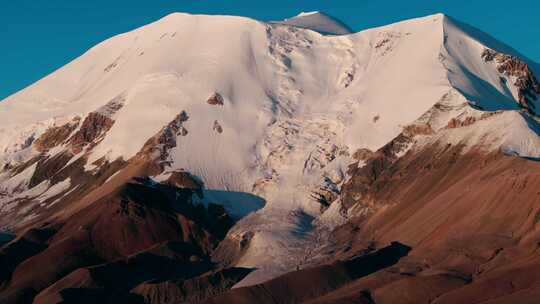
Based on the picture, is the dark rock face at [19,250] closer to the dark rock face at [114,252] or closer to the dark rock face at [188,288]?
the dark rock face at [114,252]

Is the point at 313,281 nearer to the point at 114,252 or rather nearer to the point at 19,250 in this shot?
the point at 114,252

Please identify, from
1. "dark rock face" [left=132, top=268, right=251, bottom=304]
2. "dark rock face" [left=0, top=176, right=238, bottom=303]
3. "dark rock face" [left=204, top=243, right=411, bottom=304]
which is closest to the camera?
"dark rock face" [left=204, top=243, right=411, bottom=304]

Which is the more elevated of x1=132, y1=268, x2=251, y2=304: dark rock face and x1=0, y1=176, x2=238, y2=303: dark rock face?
x1=0, y1=176, x2=238, y2=303: dark rock face

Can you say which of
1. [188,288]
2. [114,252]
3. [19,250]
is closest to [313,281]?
[188,288]

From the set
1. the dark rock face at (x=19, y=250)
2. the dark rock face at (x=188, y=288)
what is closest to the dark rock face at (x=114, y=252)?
the dark rock face at (x=19, y=250)

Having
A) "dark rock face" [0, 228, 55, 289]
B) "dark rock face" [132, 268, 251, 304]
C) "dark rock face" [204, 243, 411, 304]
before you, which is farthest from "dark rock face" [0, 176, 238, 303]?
"dark rock face" [204, 243, 411, 304]

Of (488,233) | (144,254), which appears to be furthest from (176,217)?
(488,233)

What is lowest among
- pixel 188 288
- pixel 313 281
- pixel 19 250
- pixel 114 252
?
pixel 313 281

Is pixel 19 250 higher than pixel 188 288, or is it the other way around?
pixel 19 250

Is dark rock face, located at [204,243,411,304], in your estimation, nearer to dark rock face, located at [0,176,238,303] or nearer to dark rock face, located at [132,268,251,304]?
dark rock face, located at [132,268,251,304]

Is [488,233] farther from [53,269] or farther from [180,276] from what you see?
[53,269]

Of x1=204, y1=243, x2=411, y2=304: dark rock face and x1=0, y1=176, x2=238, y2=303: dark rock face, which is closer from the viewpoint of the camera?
x1=204, y1=243, x2=411, y2=304: dark rock face
